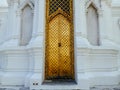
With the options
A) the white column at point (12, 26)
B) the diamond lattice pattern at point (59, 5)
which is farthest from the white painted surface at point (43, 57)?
the diamond lattice pattern at point (59, 5)

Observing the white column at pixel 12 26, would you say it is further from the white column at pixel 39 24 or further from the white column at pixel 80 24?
the white column at pixel 80 24

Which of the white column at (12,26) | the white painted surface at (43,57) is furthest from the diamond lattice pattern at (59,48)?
the white column at (12,26)

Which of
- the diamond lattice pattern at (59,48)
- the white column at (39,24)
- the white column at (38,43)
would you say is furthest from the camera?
the diamond lattice pattern at (59,48)

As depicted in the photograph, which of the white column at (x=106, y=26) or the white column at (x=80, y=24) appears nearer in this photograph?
the white column at (x=80, y=24)

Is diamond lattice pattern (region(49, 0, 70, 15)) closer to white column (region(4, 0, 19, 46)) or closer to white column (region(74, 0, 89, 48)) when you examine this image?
white column (region(74, 0, 89, 48))

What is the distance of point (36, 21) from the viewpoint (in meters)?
6.64

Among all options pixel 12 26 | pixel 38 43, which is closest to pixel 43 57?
pixel 38 43

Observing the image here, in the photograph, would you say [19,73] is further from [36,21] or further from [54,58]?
[36,21]

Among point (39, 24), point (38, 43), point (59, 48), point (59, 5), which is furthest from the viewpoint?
point (59, 5)

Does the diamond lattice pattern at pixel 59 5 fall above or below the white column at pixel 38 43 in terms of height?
above

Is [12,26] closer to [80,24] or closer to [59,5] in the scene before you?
[59,5]

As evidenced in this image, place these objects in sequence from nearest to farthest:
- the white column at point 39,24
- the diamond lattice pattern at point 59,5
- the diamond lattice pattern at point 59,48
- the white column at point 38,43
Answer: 1. the white column at point 38,43
2. the white column at point 39,24
3. the diamond lattice pattern at point 59,48
4. the diamond lattice pattern at point 59,5

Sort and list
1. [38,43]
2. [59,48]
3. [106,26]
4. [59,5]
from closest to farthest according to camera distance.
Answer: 1. [38,43]
2. [59,48]
3. [59,5]
4. [106,26]

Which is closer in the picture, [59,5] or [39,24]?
[39,24]
